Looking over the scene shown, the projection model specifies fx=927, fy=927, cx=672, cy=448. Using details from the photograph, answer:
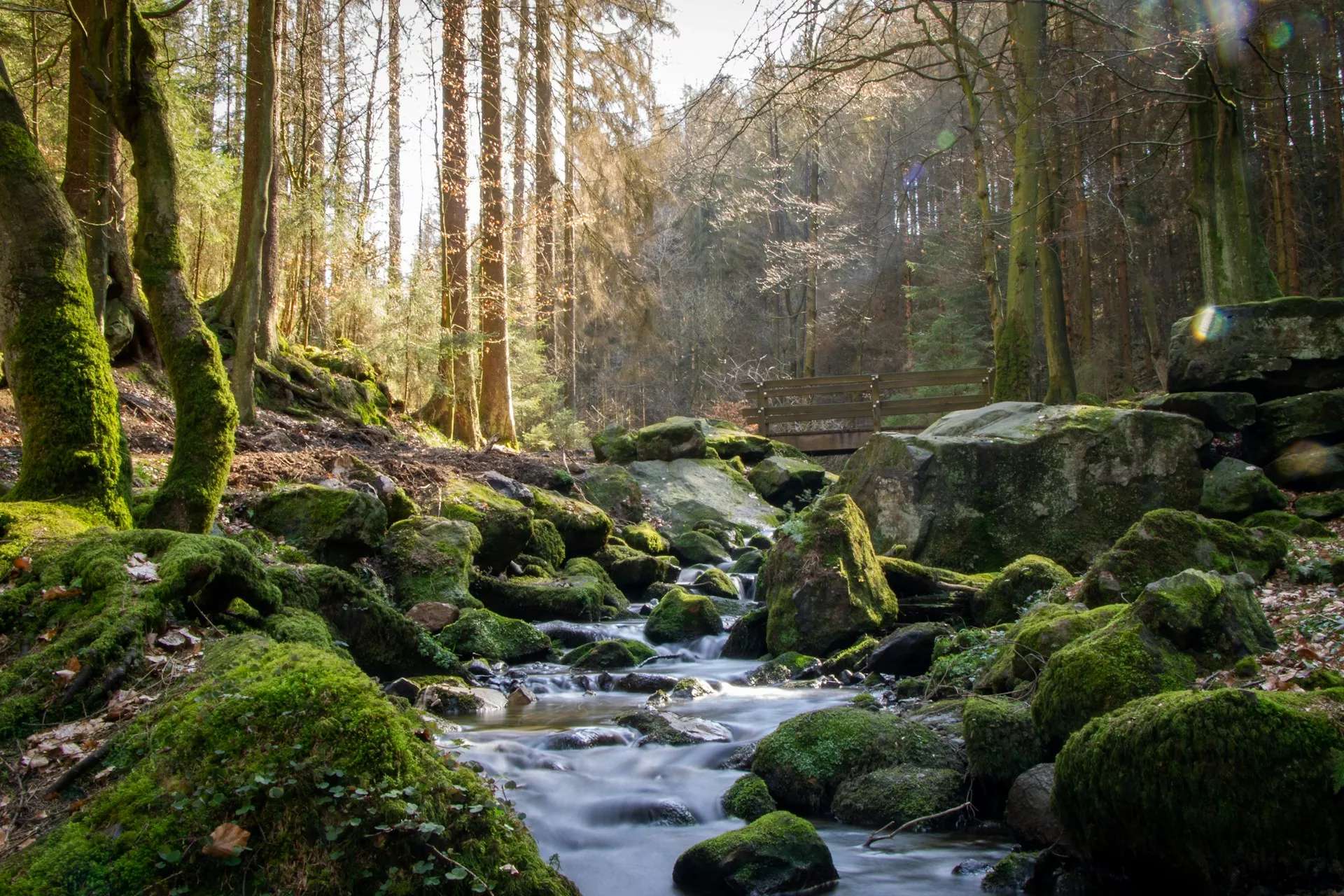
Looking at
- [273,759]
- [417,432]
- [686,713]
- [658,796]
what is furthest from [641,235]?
[273,759]

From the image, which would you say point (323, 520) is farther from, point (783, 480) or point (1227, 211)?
point (1227, 211)

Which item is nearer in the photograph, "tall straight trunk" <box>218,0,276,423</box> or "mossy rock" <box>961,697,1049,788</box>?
"mossy rock" <box>961,697,1049,788</box>

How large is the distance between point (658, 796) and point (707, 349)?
34.8 metres

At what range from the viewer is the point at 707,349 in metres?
39.4

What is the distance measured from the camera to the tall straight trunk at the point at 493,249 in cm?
1555

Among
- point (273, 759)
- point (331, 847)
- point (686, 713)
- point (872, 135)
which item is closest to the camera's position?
point (331, 847)

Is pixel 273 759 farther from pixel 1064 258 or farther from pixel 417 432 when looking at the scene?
pixel 1064 258

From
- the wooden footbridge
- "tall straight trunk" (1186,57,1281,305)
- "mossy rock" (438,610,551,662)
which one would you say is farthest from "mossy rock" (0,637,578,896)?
the wooden footbridge

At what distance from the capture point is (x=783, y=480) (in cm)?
1798

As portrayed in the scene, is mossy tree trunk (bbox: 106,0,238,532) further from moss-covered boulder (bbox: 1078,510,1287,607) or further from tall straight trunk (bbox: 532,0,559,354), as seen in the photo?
tall straight trunk (bbox: 532,0,559,354)

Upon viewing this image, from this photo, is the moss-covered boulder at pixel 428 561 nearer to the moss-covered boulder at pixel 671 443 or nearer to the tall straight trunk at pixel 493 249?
the tall straight trunk at pixel 493 249

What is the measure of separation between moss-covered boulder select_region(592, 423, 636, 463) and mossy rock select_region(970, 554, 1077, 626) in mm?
9989

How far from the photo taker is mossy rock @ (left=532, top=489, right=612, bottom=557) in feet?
37.8

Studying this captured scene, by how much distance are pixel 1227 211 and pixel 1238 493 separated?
5000mm
